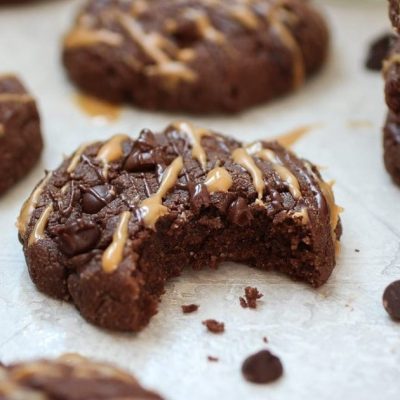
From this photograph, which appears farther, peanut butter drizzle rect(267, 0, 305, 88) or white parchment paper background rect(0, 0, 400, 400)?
peanut butter drizzle rect(267, 0, 305, 88)

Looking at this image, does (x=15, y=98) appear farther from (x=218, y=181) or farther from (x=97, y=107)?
(x=218, y=181)

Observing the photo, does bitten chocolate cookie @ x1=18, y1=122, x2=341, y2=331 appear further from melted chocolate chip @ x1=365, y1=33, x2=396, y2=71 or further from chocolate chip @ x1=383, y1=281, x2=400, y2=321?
melted chocolate chip @ x1=365, y1=33, x2=396, y2=71

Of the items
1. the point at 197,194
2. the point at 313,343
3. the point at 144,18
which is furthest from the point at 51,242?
the point at 144,18

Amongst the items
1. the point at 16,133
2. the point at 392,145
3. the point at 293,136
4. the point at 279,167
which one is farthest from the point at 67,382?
the point at 293,136

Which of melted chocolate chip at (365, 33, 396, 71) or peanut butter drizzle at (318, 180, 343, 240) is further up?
peanut butter drizzle at (318, 180, 343, 240)

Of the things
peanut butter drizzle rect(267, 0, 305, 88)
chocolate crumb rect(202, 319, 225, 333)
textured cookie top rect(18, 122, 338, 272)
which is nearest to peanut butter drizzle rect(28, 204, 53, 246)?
textured cookie top rect(18, 122, 338, 272)

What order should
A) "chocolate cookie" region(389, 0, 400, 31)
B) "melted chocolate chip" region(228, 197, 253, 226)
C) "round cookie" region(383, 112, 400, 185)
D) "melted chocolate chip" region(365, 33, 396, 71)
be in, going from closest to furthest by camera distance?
"melted chocolate chip" region(228, 197, 253, 226), "chocolate cookie" region(389, 0, 400, 31), "round cookie" region(383, 112, 400, 185), "melted chocolate chip" region(365, 33, 396, 71)

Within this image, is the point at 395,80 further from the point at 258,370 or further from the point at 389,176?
the point at 258,370

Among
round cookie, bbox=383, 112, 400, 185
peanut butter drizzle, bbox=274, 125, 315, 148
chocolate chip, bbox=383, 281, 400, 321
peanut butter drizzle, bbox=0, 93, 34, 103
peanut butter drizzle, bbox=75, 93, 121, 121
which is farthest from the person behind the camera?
peanut butter drizzle, bbox=75, 93, 121, 121
